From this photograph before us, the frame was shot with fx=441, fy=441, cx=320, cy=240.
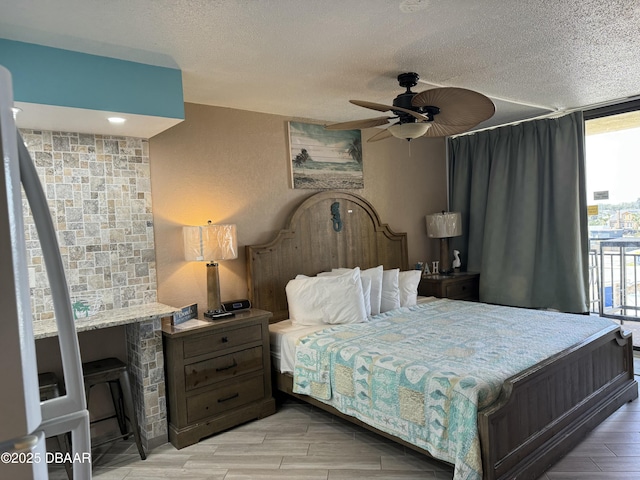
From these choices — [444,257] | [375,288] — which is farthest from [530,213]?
[375,288]

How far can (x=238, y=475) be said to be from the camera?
8.21 feet

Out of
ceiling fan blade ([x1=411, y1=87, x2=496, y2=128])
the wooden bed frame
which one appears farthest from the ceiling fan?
the wooden bed frame

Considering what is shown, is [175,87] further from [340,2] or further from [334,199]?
[334,199]

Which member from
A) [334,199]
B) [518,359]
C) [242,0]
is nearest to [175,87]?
[242,0]

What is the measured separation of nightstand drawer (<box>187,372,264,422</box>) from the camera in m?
2.94

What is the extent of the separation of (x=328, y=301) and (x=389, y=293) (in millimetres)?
741

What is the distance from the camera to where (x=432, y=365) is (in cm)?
243

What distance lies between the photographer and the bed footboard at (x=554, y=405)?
2131mm

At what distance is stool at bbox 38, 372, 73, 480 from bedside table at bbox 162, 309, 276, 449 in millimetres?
607

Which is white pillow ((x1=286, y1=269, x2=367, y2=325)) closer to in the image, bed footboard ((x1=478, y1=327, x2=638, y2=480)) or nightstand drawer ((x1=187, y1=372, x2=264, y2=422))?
nightstand drawer ((x1=187, y1=372, x2=264, y2=422))

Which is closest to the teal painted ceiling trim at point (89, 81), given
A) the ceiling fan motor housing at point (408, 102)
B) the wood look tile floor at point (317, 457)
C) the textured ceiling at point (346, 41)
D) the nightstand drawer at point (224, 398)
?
the textured ceiling at point (346, 41)

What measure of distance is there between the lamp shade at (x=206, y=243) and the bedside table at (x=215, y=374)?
0.47 meters

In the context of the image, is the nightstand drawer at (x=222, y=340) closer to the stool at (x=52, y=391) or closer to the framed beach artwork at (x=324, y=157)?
the stool at (x=52, y=391)

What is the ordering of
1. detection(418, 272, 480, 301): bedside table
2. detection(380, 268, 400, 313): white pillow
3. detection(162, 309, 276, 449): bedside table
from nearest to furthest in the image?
detection(162, 309, 276, 449): bedside table < detection(380, 268, 400, 313): white pillow < detection(418, 272, 480, 301): bedside table
